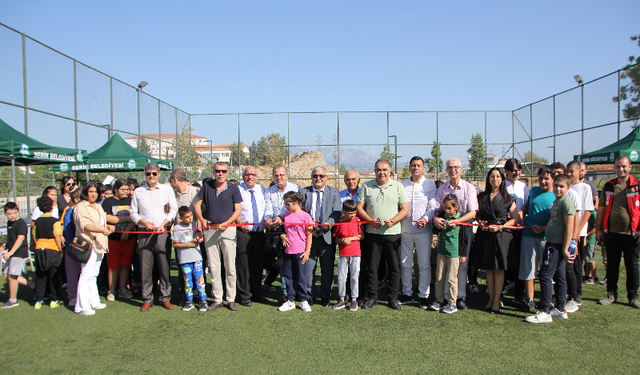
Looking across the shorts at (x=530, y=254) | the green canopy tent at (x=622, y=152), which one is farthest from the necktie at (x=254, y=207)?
the green canopy tent at (x=622, y=152)

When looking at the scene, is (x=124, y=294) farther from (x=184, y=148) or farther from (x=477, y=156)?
(x=477, y=156)

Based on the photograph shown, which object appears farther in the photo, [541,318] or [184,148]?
[184,148]

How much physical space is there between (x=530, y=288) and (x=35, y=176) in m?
12.6

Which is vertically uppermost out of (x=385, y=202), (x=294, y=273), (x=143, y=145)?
(x=143, y=145)

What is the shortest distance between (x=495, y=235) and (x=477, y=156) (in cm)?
1394

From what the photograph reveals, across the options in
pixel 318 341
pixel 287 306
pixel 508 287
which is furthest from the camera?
pixel 508 287

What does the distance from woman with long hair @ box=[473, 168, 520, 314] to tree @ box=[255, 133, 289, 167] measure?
1257 centimetres

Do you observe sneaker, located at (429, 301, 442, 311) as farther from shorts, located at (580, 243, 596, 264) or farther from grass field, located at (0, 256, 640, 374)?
shorts, located at (580, 243, 596, 264)

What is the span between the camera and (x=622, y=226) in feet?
16.6

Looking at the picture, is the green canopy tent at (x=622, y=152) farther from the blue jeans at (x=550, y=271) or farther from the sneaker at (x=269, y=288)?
the sneaker at (x=269, y=288)

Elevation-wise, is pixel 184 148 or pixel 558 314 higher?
pixel 184 148

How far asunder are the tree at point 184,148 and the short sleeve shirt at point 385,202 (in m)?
13.3

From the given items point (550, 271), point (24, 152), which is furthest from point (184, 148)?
point (550, 271)

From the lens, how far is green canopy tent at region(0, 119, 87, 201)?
6.59 m
